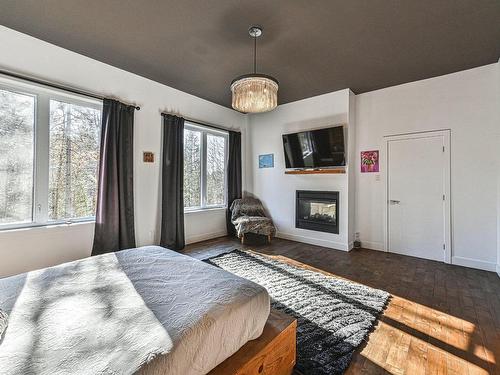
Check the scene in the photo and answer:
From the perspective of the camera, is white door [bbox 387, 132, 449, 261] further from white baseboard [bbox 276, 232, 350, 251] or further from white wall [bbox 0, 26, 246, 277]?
white wall [bbox 0, 26, 246, 277]

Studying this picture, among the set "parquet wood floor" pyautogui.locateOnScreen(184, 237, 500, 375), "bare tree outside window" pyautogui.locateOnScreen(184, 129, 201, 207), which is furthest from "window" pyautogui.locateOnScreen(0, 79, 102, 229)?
"parquet wood floor" pyautogui.locateOnScreen(184, 237, 500, 375)

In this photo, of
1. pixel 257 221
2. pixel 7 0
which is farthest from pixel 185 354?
pixel 257 221

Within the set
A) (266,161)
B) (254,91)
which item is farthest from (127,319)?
(266,161)

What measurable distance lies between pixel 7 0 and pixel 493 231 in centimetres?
607

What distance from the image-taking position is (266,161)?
5352 millimetres

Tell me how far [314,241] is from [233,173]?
84.9 inches

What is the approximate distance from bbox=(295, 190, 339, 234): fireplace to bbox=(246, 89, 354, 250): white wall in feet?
0.28

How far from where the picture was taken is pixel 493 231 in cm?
328

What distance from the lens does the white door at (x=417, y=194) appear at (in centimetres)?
367

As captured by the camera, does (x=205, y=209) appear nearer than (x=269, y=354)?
No

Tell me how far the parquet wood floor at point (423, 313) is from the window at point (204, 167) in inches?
44.8

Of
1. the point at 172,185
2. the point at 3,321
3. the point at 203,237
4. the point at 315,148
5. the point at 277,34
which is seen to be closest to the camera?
the point at 3,321

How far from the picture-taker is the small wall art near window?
424cm

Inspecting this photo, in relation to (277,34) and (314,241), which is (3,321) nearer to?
(277,34)
